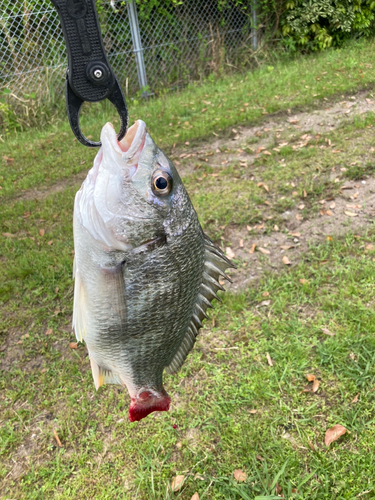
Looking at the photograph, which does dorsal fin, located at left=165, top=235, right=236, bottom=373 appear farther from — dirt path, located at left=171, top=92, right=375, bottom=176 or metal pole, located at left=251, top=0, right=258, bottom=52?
metal pole, located at left=251, top=0, right=258, bottom=52

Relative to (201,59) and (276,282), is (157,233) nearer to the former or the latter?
(276,282)

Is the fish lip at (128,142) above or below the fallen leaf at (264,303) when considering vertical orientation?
above

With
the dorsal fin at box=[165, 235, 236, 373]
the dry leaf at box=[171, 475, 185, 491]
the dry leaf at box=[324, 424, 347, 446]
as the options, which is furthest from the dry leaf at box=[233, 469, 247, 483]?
the dorsal fin at box=[165, 235, 236, 373]

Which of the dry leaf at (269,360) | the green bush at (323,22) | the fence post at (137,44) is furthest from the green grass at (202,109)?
the dry leaf at (269,360)

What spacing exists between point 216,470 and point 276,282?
5.35 feet

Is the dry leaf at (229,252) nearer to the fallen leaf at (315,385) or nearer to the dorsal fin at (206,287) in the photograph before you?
the fallen leaf at (315,385)

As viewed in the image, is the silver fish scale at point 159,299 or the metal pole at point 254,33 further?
the metal pole at point 254,33

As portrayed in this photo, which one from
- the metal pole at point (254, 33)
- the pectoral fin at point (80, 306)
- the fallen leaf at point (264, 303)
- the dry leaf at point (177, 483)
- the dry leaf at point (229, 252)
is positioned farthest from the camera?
the metal pole at point (254, 33)

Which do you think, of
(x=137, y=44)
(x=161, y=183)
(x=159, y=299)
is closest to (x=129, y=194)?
(x=161, y=183)

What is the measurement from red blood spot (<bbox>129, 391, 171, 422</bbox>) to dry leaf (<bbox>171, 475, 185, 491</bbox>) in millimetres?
1100

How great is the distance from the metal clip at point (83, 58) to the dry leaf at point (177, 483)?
196 cm

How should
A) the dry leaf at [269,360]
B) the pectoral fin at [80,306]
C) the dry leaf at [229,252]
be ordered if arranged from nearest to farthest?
1. the pectoral fin at [80,306]
2. the dry leaf at [269,360]
3. the dry leaf at [229,252]

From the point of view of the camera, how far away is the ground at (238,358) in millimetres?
2184

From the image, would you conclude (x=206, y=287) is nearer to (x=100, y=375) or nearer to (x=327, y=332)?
(x=100, y=375)
